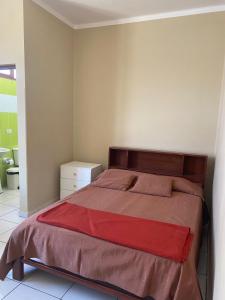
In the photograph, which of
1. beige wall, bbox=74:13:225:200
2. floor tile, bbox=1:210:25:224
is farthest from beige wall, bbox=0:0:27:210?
beige wall, bbox=74:13:225:200

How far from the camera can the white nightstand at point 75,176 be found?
11.1 feet

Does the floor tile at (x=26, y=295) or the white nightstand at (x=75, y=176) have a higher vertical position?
the white nightstand at (x=75, y=176)

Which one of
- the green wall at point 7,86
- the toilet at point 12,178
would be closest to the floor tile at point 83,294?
the toilet at point 12,178

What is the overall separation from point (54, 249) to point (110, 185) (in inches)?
52.3

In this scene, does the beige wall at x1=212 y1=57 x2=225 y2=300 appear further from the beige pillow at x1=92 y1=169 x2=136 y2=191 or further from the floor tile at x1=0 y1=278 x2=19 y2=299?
the floor tile at x1=0 y1=278 x2=19 y2=299

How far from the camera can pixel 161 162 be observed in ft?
11.0

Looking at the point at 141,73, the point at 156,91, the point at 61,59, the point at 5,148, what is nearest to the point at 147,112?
the point at 156,91

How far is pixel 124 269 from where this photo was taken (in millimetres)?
1545

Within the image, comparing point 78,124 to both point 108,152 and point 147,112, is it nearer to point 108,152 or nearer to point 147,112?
point 108,152

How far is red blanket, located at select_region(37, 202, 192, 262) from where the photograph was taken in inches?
62.0

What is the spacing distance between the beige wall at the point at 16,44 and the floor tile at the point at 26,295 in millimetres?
1447

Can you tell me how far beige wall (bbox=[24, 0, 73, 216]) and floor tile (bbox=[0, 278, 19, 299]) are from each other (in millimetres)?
1184

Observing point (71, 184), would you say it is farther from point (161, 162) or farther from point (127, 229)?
point (127, 229)

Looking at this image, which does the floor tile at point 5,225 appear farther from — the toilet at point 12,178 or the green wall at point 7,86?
the green wall at point 7,86
